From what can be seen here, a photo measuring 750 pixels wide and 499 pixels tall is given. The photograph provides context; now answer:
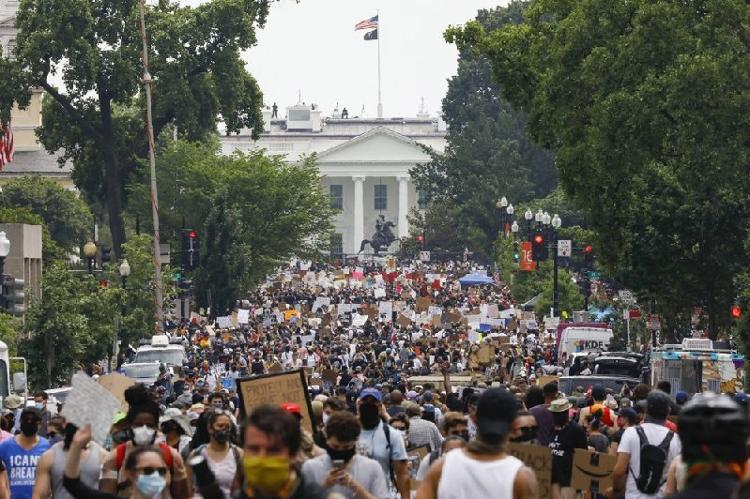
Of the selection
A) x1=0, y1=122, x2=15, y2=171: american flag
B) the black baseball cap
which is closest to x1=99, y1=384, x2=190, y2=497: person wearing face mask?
the black baseball cap

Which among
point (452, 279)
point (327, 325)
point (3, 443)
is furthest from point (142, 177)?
point (3, 443)

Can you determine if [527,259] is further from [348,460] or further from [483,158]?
[348,460]

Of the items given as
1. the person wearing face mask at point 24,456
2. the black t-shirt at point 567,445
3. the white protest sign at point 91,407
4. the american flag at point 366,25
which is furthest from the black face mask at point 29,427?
the american flag at point 366,25

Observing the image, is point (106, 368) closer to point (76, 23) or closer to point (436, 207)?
point (76, 23)

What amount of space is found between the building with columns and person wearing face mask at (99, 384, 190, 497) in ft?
512

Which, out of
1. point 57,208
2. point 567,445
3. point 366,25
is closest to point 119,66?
point 57,208

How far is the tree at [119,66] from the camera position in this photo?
6631 centimetres

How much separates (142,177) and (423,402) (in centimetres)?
5165

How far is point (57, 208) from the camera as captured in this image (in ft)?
318

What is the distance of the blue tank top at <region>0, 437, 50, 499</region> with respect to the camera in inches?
533

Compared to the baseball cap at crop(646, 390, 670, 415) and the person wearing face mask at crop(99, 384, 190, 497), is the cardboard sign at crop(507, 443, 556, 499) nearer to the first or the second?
the baseball cap at crop(646, 390, 670, 415)

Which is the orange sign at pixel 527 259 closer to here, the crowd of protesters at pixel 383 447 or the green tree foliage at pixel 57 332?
the green tree foliage at pixel 57 332

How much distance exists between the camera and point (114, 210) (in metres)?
69.3

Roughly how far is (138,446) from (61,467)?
3.68 ft
